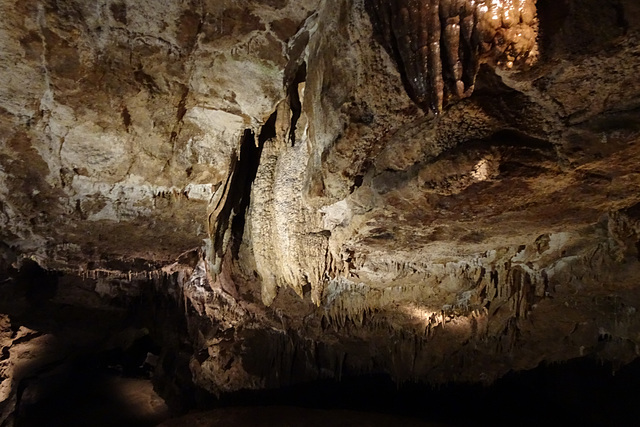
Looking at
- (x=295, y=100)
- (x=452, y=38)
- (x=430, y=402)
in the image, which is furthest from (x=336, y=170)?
(x=430, y=402)

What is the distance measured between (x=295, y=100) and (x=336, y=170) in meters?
0.79

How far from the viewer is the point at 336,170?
8.39 ft

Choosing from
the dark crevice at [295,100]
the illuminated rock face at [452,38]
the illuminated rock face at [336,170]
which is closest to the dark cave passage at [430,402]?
the illuminated rock face at [336,170]

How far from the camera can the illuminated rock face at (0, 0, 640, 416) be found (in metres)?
2.00

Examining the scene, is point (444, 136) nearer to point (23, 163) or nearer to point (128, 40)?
point (128, 40)

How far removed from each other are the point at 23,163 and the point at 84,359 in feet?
21.6

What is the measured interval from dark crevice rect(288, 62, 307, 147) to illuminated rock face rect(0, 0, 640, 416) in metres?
Answer: 0.01

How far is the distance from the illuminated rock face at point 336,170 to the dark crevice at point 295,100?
10 mm

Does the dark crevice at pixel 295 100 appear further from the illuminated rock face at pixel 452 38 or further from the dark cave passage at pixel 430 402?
the dark cave passage at pixel 430 402

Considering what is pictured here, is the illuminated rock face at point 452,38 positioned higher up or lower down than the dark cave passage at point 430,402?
higher up

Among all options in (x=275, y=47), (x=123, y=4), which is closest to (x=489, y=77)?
(x=275, y=47)

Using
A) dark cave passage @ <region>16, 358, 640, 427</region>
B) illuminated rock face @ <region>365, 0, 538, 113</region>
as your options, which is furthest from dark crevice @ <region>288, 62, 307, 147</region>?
dark cave passage @ <region>16, 358, 640, 427</region>

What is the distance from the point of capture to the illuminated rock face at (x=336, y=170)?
6.56ft

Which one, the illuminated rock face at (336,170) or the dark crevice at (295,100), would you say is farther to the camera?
the dark crevice at (295,100)
